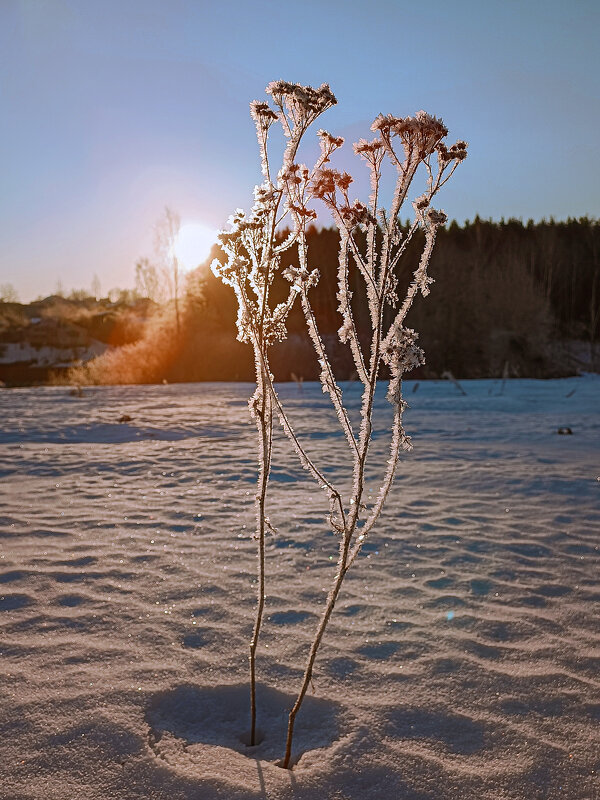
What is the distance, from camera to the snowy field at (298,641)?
1869mm

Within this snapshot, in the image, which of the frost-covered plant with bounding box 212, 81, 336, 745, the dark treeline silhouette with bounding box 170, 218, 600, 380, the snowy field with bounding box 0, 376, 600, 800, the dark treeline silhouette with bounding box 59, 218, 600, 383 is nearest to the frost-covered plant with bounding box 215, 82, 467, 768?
the frost-covered plant with bounding box 212, 81, 336, 745

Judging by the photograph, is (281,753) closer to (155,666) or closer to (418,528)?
(155,666)

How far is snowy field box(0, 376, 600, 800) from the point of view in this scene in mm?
1869

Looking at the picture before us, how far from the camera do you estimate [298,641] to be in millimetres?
2758

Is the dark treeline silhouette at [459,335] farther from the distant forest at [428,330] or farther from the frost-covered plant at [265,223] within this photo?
the frost-covered plant at [265,223]

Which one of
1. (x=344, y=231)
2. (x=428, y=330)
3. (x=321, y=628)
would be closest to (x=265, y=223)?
(x=344, y=231)

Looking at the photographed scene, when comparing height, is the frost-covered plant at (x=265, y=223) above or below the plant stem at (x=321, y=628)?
above

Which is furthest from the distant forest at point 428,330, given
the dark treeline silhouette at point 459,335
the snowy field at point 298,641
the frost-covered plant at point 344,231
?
the frost-covered plant at point 344,231

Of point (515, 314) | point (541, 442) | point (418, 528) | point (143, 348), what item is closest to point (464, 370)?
point (515, 314)

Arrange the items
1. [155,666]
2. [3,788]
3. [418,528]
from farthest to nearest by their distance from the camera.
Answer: [418,528]
[155,666]
[3,788]

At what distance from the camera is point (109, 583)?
334 centimetres

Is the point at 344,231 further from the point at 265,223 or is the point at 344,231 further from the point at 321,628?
the point at 321,628

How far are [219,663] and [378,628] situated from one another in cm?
88

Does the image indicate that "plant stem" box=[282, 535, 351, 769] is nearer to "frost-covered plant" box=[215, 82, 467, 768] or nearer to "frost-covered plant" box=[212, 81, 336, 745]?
"frost-covered plant" box=[215, 82, 467, 768]
